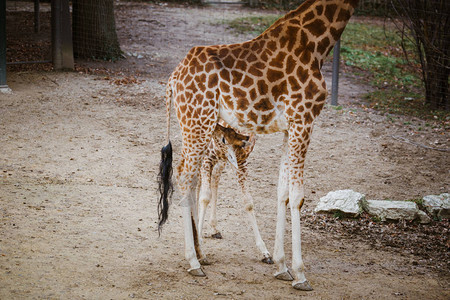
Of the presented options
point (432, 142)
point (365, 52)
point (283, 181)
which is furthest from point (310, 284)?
point (365, 52)

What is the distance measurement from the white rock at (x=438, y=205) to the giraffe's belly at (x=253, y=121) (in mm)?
3030

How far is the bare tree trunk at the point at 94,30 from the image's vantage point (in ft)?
43.1

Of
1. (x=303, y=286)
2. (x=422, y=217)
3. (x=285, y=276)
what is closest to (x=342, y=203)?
(x=422, y=217)

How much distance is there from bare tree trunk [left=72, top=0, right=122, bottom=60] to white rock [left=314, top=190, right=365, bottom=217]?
824 cm

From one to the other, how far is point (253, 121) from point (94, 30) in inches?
370

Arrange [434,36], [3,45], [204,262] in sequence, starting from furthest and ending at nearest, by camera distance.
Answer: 1. [434,36]
2. [3,45]
3. [204,262]

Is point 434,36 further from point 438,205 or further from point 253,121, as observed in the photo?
point 253,121

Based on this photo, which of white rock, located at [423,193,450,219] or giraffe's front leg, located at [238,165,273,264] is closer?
giraffe's front leg, located at [238,165,273,264]

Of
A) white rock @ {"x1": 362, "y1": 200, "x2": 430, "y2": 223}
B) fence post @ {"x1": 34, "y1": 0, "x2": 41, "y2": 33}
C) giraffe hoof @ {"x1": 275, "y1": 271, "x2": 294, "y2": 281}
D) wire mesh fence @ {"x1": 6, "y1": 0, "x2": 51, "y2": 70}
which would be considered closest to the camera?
giraffe hoof @ {"x1": 275, "y1": 271, "x2": 294, "y2": 281}

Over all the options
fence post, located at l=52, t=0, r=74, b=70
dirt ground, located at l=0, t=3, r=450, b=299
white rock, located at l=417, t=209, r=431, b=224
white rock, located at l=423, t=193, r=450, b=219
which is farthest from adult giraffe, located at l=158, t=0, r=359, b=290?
fence post, located at l=52, t=0, r=74, b=70

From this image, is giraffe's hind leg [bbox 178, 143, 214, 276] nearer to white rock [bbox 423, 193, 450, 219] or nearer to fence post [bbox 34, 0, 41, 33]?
white rock [bbox 423, 193, 450, 219]

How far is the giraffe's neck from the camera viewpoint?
16.5 feet

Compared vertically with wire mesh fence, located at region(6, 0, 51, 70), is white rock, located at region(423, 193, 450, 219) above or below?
below

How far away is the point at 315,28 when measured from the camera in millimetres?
5027
